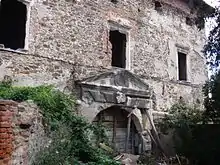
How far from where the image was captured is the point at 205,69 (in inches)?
604

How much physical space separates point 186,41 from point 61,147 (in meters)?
10.3

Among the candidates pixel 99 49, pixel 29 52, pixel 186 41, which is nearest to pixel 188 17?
pixel 186 41

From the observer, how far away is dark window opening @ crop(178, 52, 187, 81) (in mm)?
14344

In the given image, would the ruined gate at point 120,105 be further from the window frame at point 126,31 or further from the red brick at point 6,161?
the red brick at point 6,161

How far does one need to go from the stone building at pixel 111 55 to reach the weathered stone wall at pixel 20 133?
9.59ft

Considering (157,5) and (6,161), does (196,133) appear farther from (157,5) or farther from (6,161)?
(6,161)

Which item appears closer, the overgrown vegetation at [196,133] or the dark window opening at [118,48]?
the overgrown vegetation at [196,133]

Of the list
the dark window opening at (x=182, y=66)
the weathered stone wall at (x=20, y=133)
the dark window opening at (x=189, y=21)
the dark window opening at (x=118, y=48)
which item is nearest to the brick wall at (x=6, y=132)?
the weathered stone wall at (x=20, y=133)

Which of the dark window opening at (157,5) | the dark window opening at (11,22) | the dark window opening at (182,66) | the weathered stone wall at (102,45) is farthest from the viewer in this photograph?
the dark window opening at (182,66)

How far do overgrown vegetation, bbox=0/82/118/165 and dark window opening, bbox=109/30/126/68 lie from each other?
13.2 feet

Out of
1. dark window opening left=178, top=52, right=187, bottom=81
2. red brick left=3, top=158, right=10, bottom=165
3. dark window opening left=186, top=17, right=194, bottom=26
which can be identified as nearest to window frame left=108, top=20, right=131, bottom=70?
dark window opening left=178, top=52, right=187, bottom=81

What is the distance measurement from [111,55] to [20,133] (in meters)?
6.49

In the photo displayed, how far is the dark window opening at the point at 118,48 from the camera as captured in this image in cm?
1180

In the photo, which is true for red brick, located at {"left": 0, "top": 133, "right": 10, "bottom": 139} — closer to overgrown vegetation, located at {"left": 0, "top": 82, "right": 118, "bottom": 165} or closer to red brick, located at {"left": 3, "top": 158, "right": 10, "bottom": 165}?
red brick, located at {"left": 3, "top": 158, "right": 10, "bottom": 165}
